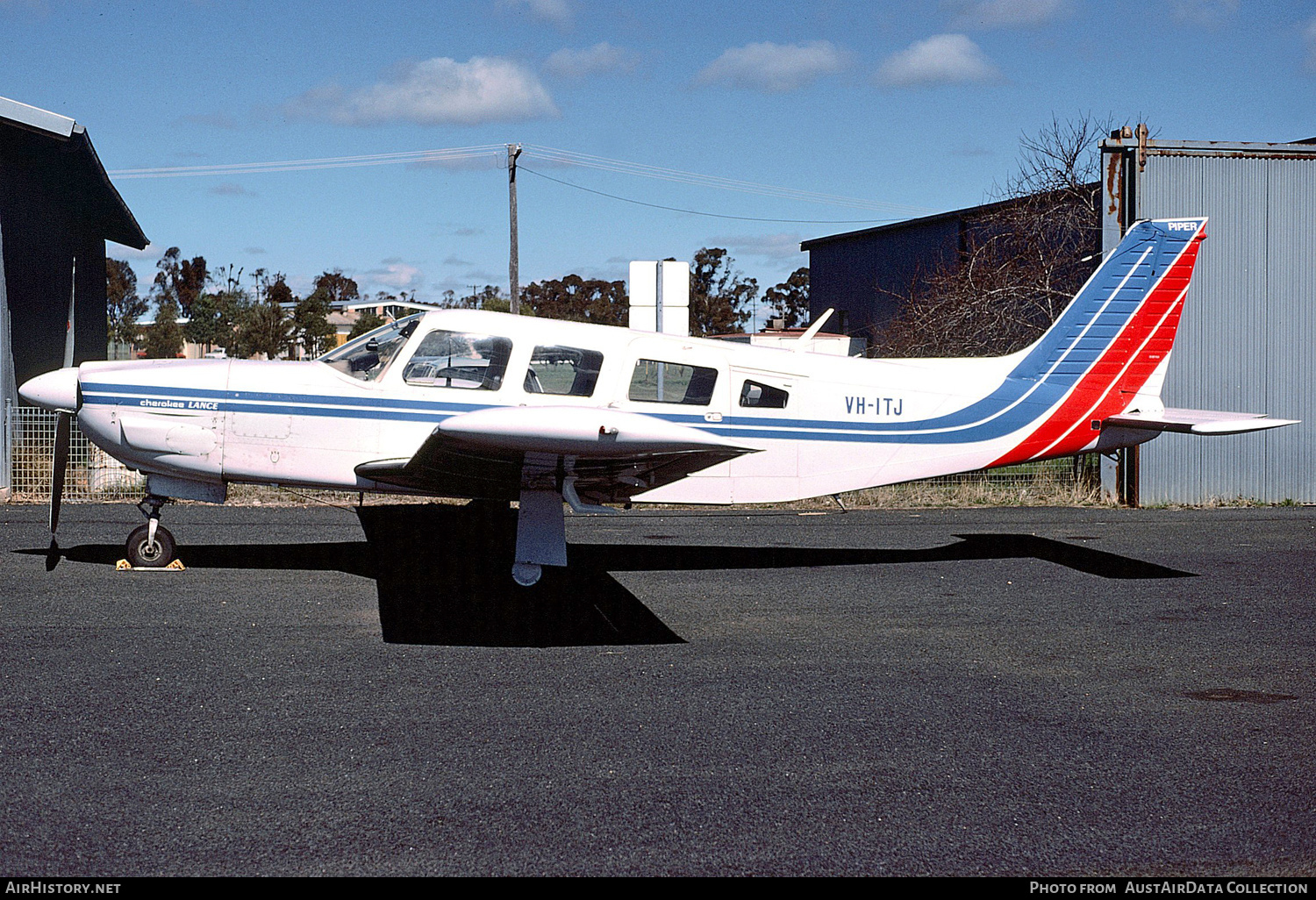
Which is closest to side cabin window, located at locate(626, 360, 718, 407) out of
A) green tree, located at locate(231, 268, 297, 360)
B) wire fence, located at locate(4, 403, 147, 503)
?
wire fence, located at locate(4, 403, 147, 503)

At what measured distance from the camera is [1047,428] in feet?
31.2

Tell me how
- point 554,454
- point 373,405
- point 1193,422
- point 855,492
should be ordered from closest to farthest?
point 554,454 < point 373,405 < point 1193,422 < point 855,492

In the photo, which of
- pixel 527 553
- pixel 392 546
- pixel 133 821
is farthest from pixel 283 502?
pixel 133 821

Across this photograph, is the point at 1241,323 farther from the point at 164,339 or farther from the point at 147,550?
the point at 164,339

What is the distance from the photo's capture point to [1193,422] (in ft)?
30.3

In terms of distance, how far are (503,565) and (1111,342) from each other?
18.7 ft

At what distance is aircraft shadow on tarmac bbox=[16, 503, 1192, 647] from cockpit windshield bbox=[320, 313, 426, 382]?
168 centimetres

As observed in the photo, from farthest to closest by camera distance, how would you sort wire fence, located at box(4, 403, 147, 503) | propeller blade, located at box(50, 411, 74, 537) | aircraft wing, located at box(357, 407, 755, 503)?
wire fence, located at box(4, 403, 147, 503) → propeller blade, located at box(50, 411, 74, 537) → aircraft wing, located at box(357, 407, 755, 503)

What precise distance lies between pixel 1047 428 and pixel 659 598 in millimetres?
3783

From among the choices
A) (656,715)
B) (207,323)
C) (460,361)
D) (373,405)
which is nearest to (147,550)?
(373,405)

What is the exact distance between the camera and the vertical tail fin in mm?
9570

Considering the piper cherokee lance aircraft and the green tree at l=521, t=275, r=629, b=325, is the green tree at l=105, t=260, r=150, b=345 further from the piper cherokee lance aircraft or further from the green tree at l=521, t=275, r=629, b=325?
the piper cherokee lance aircraft

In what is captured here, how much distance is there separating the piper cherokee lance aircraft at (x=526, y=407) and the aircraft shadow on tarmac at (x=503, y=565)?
51cm

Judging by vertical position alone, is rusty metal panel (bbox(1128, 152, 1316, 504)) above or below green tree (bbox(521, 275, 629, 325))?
below
